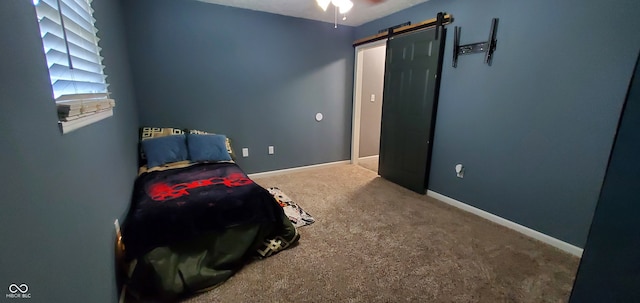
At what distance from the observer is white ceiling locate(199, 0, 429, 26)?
290 centimetres

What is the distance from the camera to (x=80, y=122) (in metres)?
1.13

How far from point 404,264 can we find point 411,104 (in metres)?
2.00

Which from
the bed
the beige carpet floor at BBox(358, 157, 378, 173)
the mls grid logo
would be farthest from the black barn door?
the mls grid logo

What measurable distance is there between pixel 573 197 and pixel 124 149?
3.64 m

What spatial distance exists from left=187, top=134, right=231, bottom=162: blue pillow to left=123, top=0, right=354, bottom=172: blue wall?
43 cm

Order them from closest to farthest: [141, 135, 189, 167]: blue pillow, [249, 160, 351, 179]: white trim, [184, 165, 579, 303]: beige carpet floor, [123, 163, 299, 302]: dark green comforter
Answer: [123, 163, 299, 302]: dark green comforter, [184, 165, 579, 303]: beige carpet floor, [141, 135, 189, 167]: blue pillow, [249, 160, 351, 179]: white trim

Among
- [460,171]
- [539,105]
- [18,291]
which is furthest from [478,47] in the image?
[18,291]

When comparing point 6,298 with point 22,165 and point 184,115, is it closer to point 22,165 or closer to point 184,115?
point 22,165

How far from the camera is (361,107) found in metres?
4.35

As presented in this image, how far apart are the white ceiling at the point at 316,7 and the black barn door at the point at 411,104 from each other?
0.37 metres

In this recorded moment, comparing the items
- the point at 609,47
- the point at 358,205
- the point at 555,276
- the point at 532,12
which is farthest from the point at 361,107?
the point at 555,276

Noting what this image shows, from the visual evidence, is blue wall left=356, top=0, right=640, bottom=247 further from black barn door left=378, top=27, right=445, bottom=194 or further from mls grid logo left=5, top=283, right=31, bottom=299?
mls grid logo left=5, top=283, right=31, bottom=299

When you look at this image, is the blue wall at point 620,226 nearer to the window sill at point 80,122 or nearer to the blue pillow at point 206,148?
the window sill at point 80,122

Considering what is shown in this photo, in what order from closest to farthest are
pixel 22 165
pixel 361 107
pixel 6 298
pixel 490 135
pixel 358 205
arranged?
pixel 6 298 → pixel 22 165 → pixel 490 135 → pixel 358 205 → pixel 361 107
